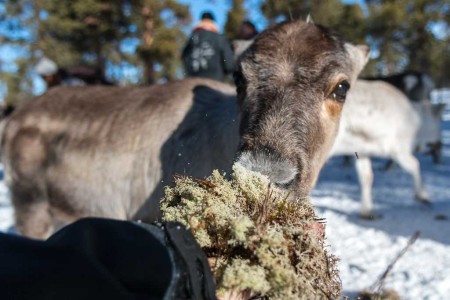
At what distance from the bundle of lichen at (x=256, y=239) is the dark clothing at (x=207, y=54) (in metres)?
4.50

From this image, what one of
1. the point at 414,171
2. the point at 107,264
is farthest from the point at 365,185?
the point at 107,264

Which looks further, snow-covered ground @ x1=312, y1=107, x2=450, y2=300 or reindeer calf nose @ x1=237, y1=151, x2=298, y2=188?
snow-covered ground @ x1=312, y1=107, x2=450, y2=300

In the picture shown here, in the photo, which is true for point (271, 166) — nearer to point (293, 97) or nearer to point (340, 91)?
point (293, 97)

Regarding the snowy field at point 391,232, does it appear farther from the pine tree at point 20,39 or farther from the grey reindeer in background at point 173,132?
the pine tree at point 20,39

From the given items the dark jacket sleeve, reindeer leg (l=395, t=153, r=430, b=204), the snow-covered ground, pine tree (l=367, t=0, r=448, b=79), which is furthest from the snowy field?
pine tree (l=367, t=0, r=448, b=79)

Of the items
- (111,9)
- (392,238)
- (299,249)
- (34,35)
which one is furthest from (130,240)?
(34,35)

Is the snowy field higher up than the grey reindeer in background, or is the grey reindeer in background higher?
the grey reindeer in background

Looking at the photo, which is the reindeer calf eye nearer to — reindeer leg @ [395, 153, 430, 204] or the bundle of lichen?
the bundle of lichen

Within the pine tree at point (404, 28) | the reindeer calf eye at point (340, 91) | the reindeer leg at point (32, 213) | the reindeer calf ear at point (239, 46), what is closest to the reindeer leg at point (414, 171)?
the reindeer calf ear at point (239, 46)

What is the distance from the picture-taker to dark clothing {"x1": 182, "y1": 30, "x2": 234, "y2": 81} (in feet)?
19.2

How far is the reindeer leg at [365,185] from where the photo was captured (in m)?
7.09

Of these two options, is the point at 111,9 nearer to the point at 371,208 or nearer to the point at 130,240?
the point at 371,208

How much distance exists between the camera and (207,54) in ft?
19.1

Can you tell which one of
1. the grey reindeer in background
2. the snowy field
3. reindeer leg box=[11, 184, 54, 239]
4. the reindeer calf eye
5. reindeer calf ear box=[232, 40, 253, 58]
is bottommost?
the snowy field
